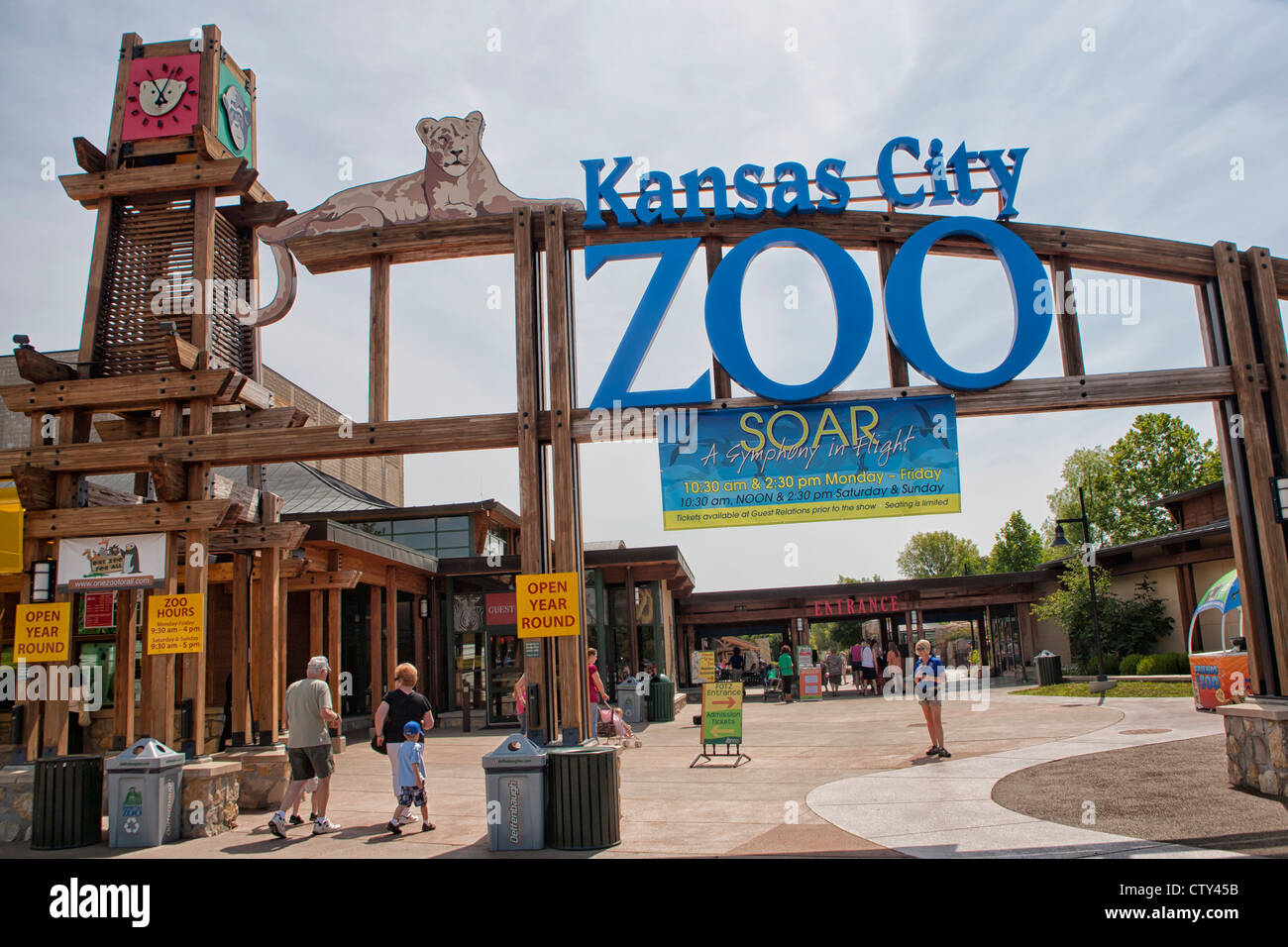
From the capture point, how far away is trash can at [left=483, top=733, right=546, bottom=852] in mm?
8141

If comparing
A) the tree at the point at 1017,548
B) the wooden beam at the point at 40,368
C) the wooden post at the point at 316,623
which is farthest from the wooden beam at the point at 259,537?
the tree at the point at 1017,548

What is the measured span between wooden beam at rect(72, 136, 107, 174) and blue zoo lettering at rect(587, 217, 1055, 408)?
21.1 feet

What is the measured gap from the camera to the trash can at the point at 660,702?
21.3 m

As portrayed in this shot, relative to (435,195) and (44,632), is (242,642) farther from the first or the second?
(435,195)

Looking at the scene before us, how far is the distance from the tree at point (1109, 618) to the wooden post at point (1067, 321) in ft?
68.2

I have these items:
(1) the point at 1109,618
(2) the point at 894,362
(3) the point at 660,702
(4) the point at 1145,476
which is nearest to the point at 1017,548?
(4) the point at 1145,476

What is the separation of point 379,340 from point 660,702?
13.8m

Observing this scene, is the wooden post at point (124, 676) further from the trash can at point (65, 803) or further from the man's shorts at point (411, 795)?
the man's shorts at point (411, 795)

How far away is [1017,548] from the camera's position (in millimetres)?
79562

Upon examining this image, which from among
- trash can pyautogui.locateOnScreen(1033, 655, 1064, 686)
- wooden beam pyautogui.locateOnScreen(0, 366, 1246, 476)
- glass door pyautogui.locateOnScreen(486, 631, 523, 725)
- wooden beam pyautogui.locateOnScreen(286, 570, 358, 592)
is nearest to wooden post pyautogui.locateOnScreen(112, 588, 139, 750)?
wooden beam pyautogui.locateOnScreen(0, 366, 1246, 476)

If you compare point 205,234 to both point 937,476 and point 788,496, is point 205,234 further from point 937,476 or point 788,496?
point 937,476

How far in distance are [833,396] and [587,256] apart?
294cm
